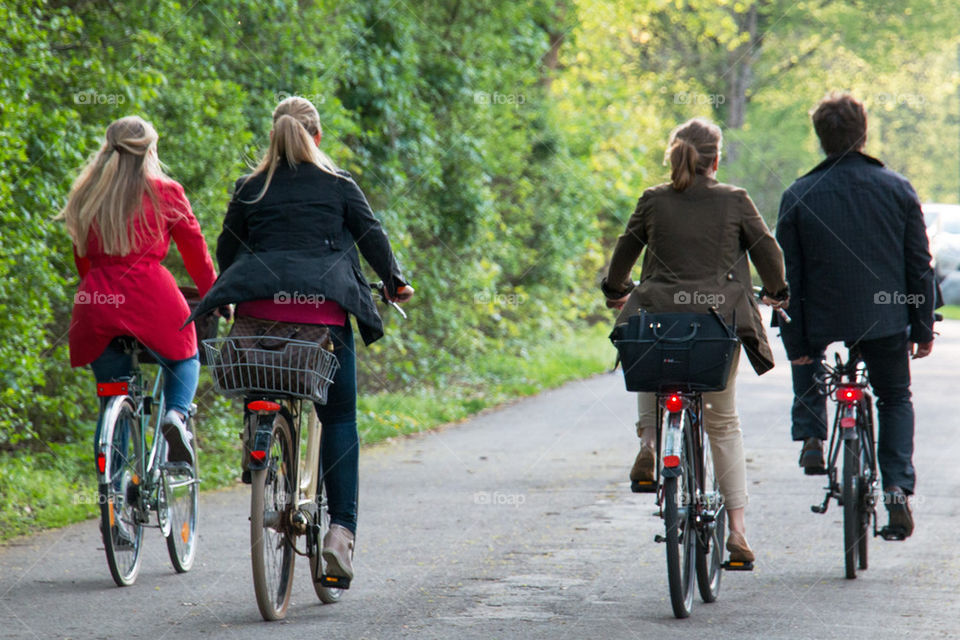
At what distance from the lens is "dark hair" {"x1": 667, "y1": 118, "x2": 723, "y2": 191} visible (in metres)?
5.49

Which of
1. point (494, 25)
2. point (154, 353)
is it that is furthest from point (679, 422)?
point (494, 25)

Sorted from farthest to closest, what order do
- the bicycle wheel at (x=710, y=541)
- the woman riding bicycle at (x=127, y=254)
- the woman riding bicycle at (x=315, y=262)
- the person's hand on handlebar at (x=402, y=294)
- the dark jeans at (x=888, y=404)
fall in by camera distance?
1. the dark jeans at (x=888, y=404)
2. the woman riding bicycle at (x=127, y=254)
3. the bicycle wheel at (x=710, y=541)
4. the person's hand on handlebar at (x=402, y=294)
5. the woman riding bicycle at (x=315, y=262)

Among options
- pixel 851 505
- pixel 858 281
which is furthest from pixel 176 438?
pixel 858 281

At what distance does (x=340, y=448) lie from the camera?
536cm

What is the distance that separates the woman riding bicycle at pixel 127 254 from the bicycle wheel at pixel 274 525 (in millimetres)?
1028

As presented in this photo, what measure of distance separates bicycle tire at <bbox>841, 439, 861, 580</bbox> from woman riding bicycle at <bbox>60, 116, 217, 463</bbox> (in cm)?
293

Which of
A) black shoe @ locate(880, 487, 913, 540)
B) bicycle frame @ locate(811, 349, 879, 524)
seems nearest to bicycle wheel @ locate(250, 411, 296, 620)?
bicycle frame @ locate(811, 349, 879, 524)

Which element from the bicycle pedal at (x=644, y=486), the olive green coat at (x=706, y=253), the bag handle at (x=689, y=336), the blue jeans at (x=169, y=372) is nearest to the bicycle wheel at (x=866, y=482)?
the olive green coat at (x=706, y=253)

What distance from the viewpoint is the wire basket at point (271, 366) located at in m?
4.93

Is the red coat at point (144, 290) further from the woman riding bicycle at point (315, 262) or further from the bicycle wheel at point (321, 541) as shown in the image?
the bicycle wheel at point (321, 541)

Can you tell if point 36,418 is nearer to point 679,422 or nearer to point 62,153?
point 62,153

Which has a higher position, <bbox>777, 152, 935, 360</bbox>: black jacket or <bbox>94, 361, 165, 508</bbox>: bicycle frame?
<bbox>777, 152, 935, 360</bbox>: black jacket

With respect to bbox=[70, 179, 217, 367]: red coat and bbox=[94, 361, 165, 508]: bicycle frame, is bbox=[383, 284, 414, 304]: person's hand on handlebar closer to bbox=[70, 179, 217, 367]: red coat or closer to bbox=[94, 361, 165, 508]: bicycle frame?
bbox=[70, 179, 217, 367]: red coat

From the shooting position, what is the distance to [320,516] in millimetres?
5465
